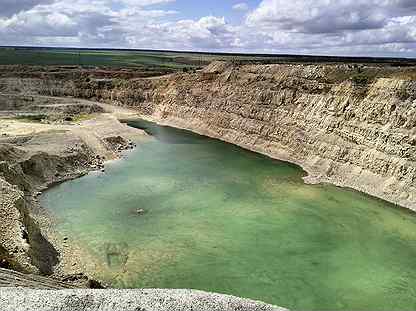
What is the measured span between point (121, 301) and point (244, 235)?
1749cm

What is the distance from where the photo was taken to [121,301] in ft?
37.1

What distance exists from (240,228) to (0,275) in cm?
1695

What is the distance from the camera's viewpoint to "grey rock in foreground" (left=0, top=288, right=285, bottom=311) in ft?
36.6

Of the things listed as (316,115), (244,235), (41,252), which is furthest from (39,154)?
(316,115)

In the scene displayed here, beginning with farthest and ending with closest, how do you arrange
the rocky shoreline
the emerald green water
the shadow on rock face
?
the rocky shoreline < the emerald green water < the shadow on rock face

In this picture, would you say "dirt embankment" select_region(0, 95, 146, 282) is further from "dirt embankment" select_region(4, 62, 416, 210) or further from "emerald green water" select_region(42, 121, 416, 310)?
"dirt embankment" select_region(4, 62, 416, 210)

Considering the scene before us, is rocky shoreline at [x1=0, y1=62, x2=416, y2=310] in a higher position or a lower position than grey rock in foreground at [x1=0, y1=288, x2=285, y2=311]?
lower

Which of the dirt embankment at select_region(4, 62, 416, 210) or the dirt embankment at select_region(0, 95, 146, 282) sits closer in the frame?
the dirt embankment at select_region(0, 95, 146, 282)

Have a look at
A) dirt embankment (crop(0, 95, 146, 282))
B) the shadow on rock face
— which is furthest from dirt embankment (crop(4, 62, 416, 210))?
the shadow on rock face

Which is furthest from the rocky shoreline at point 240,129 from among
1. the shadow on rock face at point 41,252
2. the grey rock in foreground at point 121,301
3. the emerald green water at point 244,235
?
the grey rock in foreground at point 121,301

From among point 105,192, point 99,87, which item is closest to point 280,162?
point 105,192

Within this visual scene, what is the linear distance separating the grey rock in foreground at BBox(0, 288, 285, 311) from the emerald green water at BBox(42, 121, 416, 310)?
991 cm

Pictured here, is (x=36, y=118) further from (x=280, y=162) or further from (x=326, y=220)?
(x=326, y=220)

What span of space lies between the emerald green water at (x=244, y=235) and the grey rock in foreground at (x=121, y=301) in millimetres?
9915
